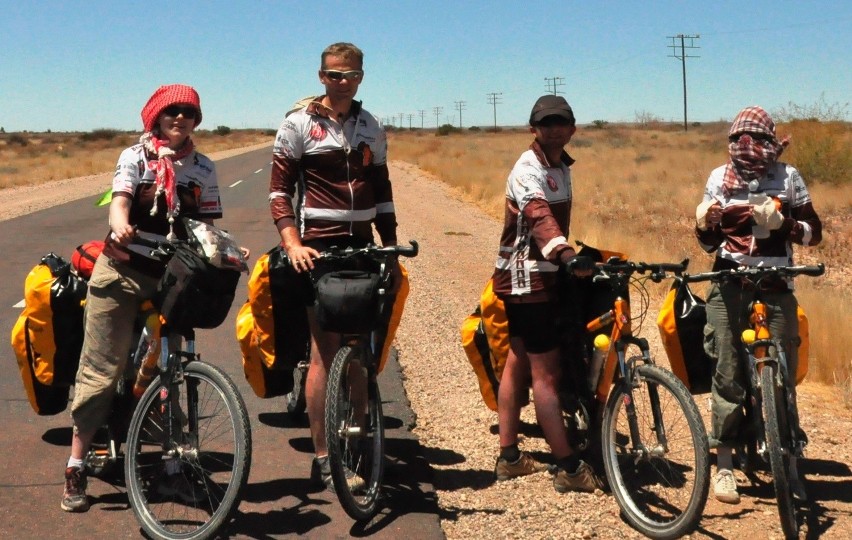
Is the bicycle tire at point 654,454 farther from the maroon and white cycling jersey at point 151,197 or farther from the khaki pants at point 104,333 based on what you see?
the khaki pants at point 104,333

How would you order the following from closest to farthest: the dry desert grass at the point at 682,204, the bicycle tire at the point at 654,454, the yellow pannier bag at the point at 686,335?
1. the bicycle tire at the point at 654,454
2. the yellow pannier bag at the point at 686,335
3. the dry desert grass at the point at 682,204

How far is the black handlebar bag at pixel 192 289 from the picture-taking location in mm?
4320

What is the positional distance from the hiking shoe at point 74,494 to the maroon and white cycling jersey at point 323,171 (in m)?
1.50

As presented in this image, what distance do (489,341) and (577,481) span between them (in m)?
0.90

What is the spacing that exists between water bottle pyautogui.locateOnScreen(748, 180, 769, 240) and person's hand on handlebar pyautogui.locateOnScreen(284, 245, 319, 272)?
78.8 inches

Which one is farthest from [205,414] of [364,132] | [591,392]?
[591,392]

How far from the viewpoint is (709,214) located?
4883 mm

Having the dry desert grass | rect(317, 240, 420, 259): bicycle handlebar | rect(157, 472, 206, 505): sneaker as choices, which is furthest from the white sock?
rect(157, 472, 206, 505): sneaker

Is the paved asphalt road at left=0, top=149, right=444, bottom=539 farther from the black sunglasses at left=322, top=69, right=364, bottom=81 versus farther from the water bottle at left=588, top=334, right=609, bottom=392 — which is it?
the black sunglasses at left=322, top=69, right=364, bottom=81

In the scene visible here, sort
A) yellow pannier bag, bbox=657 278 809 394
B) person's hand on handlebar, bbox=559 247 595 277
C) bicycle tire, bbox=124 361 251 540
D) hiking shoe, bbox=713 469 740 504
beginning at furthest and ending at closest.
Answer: yellow pannier bag, bbox=657 278 809 394 < hiking shoe, bbox=713 469 740 504 < person's hand on handlebar, bbox=559 247 595 277 < bicycle tire, bbox=124 361 251 540

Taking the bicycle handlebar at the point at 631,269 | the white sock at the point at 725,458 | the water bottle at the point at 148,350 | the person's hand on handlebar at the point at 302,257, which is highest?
the person's hand on handlebar at the point at 302,257

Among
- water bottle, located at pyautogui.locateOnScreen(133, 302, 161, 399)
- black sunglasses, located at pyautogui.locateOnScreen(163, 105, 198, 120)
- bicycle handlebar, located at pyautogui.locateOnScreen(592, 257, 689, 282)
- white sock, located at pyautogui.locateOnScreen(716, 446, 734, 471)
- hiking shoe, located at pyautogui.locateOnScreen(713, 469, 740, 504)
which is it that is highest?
black sunglasses, located at pyautogui.locateOnScreen(163, 105, 198, 120)

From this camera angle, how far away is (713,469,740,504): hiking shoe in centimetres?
486

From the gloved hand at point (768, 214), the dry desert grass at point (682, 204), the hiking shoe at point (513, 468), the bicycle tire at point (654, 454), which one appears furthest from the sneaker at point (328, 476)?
the dry desert grass at point (682, 204)
